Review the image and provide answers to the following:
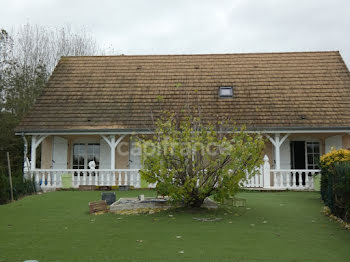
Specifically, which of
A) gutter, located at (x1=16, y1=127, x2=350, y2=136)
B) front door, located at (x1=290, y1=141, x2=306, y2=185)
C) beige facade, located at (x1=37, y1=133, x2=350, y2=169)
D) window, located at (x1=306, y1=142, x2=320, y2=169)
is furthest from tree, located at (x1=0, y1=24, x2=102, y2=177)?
window, located at (x1=306, y1=142, x2=320, y2=169)

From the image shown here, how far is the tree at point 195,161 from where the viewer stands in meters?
8.44

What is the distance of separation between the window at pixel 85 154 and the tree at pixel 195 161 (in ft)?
29.9

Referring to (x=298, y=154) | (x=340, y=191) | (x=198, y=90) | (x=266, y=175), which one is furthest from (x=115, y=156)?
(x=340, y=191)

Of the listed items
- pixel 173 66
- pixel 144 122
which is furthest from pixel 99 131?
pixel 173 66

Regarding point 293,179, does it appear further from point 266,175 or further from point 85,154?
point 85,154

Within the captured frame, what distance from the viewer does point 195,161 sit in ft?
28.3

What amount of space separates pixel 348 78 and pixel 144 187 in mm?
10691

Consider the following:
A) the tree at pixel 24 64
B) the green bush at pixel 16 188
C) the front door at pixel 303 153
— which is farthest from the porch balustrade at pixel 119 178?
the tree at pixel 24 64

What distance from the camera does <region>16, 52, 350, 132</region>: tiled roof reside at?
16109 millimetres

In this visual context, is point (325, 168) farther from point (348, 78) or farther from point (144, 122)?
point (348, 78)

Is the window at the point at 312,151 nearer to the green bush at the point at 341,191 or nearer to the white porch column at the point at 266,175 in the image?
the white porch column at the point at 266,175

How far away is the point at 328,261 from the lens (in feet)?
16.8

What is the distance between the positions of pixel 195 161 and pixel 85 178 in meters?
8.30

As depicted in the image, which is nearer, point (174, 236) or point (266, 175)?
point (174, 236)
